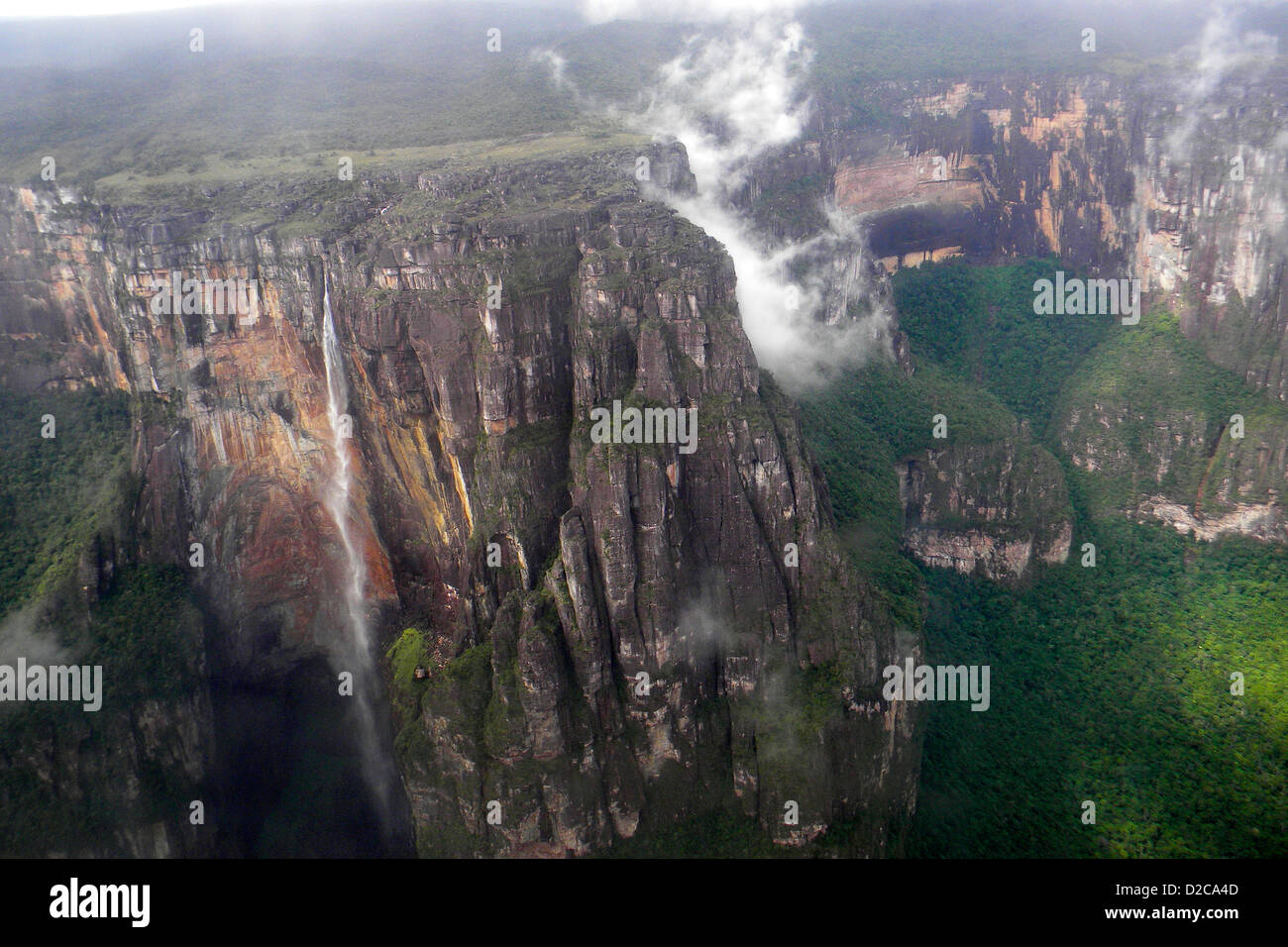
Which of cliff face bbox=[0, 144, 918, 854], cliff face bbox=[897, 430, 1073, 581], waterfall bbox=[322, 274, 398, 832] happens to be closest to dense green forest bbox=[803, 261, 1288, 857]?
cliff face bbox=[897, 430, 1073, 581]

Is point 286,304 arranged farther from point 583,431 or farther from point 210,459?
point 583,431

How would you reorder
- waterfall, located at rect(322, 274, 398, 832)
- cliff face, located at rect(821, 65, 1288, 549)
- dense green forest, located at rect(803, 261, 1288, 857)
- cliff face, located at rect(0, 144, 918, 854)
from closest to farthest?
cliff face, located at rect(0, 144, 918, 854) → dense green forest, located at rect(803, 261, 1288, 857) → waterfall, located at rect(322, 274, 398, 832) → cliff face, located at rect(821, 65, 1288, 549)

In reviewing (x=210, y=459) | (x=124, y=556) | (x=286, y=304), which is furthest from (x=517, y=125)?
(x=124, y=556)

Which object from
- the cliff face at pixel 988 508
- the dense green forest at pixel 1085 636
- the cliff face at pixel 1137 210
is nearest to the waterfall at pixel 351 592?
the dense green forest at pixel 1085 636

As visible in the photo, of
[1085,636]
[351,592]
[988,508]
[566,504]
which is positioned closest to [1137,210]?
[988,508]

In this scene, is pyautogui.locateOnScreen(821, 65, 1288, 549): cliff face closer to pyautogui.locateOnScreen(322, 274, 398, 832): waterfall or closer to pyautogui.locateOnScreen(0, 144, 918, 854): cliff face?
pyautogui.locateOnScreen(0, 144, 918, 854): cliff face

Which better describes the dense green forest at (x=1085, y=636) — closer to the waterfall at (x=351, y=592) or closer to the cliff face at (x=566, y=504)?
the cliff face at (x=566, y=504)
